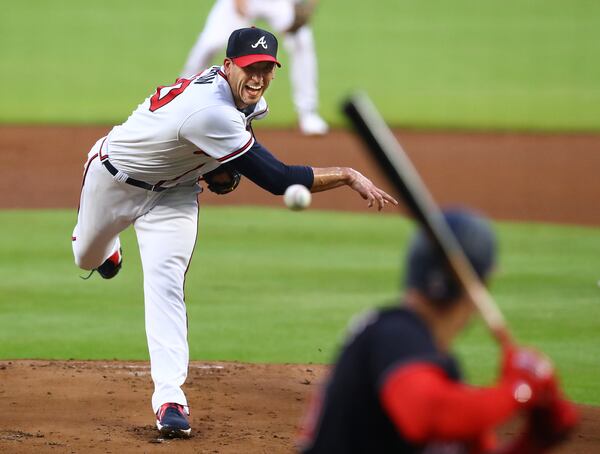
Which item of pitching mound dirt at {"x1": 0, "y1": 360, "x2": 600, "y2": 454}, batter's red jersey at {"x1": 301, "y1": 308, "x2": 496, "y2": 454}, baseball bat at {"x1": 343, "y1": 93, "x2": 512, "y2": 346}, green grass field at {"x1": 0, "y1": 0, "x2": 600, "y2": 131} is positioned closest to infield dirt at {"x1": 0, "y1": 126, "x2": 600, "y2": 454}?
pitching mound dirt at {"x1": 0, "y1": 360, "x2": 600, "y2": 454}

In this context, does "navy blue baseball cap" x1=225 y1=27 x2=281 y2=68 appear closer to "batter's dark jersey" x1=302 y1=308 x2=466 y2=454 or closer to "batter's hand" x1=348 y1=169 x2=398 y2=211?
"batter's hand" x1=348 y1=169 x2=398 y2=211

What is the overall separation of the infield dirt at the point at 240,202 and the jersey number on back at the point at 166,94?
1064 mm

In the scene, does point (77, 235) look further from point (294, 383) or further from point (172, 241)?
point (294, 383)

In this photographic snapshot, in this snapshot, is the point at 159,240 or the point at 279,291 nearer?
the point at 159,240

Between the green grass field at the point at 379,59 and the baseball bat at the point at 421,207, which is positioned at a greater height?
the green grass field at the point at 379,59

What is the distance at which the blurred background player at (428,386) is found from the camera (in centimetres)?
279

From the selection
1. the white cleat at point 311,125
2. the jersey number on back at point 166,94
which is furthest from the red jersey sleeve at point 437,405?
the white cleat at point 311,125

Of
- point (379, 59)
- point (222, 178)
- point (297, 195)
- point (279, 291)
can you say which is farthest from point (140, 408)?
point (379, 59)

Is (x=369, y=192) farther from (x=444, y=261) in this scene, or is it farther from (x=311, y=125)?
(x=311, y=125)

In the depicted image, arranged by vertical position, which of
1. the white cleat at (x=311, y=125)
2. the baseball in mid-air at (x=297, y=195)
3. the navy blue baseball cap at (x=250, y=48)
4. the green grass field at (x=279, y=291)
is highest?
the white cleat at (x=311, y=125)

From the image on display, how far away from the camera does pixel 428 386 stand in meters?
2.78

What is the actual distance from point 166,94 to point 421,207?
3.34 meters

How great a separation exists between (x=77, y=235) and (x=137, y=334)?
5.06 feet

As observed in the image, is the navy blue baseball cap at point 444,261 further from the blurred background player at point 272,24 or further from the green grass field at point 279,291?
the blurred background player at point 272,24
